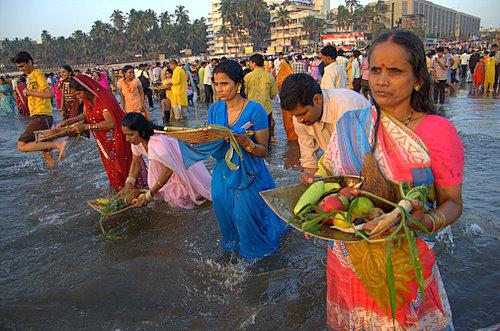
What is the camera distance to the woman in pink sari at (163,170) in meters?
4.23

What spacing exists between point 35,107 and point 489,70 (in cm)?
1524

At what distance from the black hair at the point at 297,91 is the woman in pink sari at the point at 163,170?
2.24 meters

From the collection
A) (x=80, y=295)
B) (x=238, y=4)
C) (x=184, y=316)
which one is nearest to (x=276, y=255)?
(x=184, y=316)

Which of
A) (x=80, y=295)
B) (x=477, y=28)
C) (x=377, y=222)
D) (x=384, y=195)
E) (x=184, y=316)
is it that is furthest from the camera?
(x=477, y=28)

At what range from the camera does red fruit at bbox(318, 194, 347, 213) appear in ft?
5.02

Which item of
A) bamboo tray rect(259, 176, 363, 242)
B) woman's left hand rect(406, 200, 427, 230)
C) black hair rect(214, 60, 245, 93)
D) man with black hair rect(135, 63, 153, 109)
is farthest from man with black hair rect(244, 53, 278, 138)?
man with black hair rect(135, 63, 153, 109)

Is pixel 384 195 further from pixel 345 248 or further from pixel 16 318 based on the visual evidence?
pixel 16 318

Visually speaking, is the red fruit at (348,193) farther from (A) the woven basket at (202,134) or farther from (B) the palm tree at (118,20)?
(B) the palm tree at (118,20)

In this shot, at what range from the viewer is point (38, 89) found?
6.90 metres

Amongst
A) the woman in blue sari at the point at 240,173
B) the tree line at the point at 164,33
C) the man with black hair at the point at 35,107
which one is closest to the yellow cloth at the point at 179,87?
the man with black hair at the point at 35,107

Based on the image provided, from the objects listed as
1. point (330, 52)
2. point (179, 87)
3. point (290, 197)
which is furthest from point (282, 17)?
point (290, 197)

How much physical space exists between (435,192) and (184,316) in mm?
2114

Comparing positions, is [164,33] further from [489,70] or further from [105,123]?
[105,123]

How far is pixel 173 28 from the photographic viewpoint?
9294 cm
